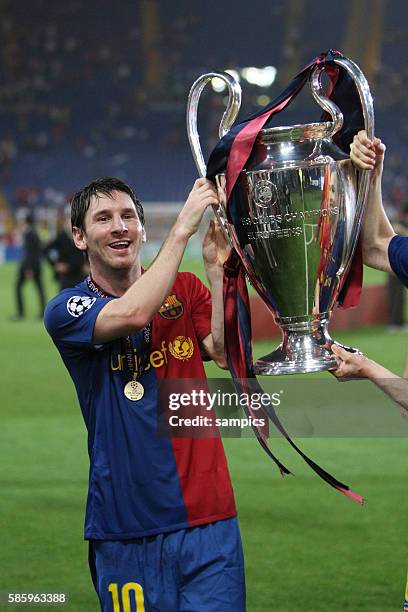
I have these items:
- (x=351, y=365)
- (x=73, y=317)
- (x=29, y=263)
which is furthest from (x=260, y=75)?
(x=351, y=365)

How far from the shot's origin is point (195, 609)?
2631 millimetres

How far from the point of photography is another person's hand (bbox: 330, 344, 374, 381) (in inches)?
103

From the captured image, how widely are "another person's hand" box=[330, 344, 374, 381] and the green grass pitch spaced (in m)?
0.58

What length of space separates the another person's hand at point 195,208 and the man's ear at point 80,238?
0.31 m

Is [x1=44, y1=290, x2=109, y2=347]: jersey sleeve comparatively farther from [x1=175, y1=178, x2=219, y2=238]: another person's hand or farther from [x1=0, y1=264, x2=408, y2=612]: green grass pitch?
[x1=0, y1=264, x2=408, y2=612]: green grass pitch

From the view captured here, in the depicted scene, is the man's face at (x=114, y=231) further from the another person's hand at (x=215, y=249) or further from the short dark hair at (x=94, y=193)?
the another person's hand at (x=215, y=249)

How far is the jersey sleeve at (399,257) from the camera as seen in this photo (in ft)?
9.14

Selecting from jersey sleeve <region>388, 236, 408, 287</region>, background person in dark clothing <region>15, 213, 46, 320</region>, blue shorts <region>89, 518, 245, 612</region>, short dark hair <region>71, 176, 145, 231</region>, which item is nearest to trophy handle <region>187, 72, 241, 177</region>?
short dark hair <region>71, 176, 145, 231</region>

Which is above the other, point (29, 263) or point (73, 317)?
point (29, 263)

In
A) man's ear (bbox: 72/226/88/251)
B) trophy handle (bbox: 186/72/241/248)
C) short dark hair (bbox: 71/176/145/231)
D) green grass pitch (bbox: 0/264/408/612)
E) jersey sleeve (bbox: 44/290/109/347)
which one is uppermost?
trophy handle (bbox: 186/72/241/248)

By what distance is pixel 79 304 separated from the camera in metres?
2.76

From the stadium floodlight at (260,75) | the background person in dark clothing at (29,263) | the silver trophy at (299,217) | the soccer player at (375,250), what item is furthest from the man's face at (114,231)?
the stadium floodlight at (260,75)

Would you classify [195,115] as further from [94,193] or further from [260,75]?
[260,75]

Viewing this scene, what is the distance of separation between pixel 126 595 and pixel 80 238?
34.7 inches
